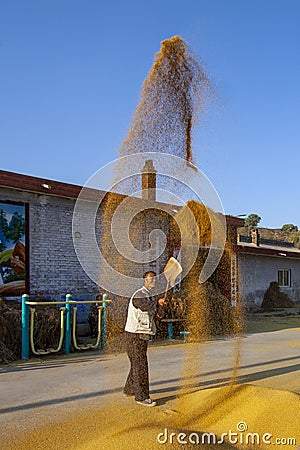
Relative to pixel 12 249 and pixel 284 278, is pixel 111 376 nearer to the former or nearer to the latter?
pixel 12 249

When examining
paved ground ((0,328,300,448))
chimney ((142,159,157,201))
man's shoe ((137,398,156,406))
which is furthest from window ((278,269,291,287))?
man's shoe ((137,398,156,406))

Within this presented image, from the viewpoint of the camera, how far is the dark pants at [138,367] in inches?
277

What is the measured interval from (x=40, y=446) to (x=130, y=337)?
225cm

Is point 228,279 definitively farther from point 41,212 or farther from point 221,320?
point 41,212

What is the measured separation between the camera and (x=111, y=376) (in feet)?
30.0

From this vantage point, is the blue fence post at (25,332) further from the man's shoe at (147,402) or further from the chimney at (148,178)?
the man's shoe at (147,402)

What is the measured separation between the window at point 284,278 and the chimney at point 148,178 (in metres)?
23.1

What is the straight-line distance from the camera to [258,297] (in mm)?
28344

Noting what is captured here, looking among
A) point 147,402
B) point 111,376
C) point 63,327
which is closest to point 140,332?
point 147,402

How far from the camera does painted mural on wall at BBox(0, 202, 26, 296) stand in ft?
44.4

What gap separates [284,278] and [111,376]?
23801 mm

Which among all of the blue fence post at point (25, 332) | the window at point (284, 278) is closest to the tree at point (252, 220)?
the window at point (284, 278)

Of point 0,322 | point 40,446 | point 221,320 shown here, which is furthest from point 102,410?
point 221,320

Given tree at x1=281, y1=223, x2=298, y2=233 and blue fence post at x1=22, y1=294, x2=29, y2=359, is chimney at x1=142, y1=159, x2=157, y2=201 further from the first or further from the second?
tree at x1=281, y1=223, x2=298, y2=233
